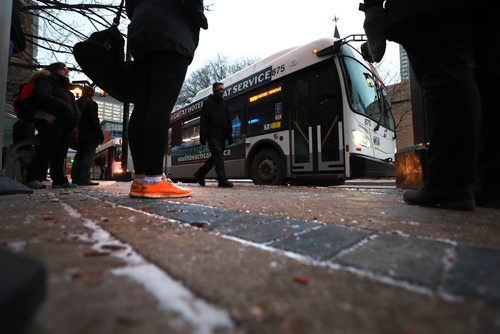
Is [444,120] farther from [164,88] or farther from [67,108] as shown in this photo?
[67,108]

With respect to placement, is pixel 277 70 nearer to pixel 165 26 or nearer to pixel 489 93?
pixel 165 26

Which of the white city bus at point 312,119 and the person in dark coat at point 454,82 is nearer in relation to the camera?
the person in dark coat at point 454,82

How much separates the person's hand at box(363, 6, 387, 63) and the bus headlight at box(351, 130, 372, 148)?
11.6ft

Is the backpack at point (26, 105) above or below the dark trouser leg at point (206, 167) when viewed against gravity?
above

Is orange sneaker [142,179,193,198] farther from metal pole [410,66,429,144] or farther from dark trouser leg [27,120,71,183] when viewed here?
metal pole [410,66,429,144]

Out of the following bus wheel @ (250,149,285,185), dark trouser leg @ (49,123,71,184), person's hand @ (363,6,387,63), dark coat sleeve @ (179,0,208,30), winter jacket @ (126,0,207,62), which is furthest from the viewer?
bus wheel @ (250,149,285,185)

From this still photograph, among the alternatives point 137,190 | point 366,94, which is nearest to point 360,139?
point 366,94

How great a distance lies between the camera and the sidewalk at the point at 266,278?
0.40 metres

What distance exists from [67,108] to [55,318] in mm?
4284

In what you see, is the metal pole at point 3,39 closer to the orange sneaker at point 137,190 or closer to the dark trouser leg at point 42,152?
the dark trouser leg at point 42,152

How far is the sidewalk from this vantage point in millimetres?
399

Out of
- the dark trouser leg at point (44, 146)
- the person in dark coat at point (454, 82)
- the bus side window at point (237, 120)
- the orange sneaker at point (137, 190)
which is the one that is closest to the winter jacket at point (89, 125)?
the dark trouser leg at point (44, 146)

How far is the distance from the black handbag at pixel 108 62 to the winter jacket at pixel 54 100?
Answer: 5.88 ft

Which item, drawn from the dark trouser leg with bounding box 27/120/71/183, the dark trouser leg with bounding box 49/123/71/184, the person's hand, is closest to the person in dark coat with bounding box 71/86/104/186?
the dark trouser leg with bounding box 49/123/71/184
